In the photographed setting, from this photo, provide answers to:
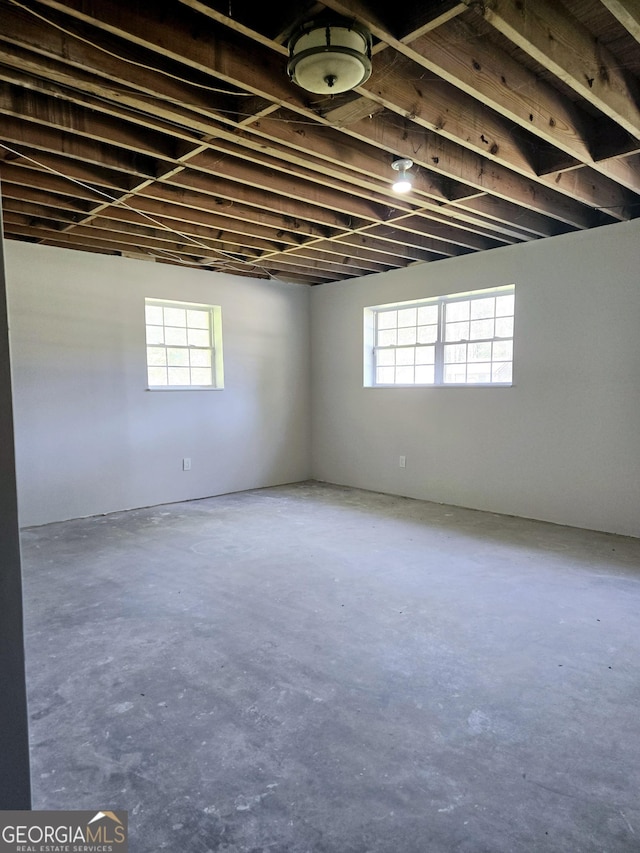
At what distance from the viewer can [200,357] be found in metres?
5.93

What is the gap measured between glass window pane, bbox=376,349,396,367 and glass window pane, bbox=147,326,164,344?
2605 millimetres

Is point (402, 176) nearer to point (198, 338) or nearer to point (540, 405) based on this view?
point (540, 405)

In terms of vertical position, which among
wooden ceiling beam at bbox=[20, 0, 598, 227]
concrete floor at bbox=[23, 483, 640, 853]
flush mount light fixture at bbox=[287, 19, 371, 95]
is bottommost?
concrete floor at bbox=[23, 483, 640, 853]

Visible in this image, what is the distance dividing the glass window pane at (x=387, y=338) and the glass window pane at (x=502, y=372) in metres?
1.35

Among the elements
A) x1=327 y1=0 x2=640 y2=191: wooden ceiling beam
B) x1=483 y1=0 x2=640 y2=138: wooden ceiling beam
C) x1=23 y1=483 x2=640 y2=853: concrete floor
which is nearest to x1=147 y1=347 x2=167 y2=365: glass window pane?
x1=23 y1=483 x2=640 y2=853: concrete floor

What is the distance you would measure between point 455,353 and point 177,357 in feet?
10.3

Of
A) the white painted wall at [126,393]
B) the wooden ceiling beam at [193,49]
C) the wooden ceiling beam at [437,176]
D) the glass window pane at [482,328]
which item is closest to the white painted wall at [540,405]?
the glass window pane at [482,328]

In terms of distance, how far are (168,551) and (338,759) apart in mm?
2576

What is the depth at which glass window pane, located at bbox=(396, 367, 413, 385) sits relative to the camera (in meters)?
5.90

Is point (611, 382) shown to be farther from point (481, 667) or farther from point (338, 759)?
point (338, 759)

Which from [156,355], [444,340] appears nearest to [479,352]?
[444,340]

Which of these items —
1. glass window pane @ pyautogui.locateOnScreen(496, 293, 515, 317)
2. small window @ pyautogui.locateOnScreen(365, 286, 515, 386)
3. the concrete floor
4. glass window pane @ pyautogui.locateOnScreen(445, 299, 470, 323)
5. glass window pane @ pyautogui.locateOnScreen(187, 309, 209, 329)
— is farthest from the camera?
glass window pane @ pyautogui.locateOnScreen(187, 309, 209, 329)

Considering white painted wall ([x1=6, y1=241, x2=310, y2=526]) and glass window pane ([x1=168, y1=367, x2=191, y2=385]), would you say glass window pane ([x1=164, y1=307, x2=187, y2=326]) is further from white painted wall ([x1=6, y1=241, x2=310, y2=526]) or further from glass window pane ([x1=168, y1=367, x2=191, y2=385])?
glass window pane ([x1=168, y1=367, x2=191, y2=385])

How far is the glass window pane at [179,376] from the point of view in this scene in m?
5.69
